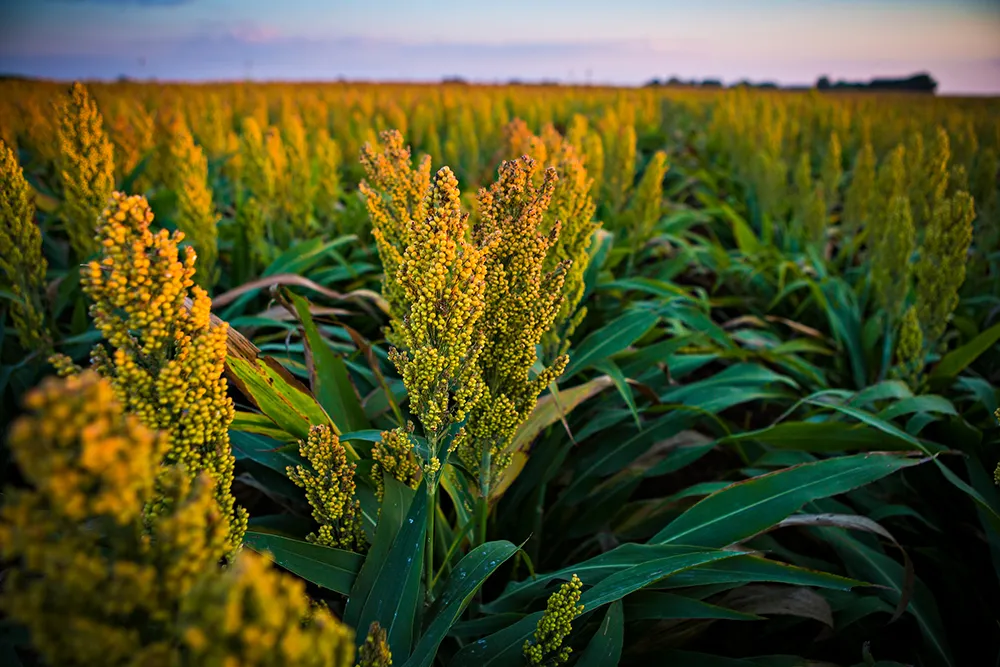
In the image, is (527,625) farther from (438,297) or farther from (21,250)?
(21,250)

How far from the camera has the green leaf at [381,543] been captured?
1.54m

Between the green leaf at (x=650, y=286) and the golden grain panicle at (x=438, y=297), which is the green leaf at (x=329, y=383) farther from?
the green leaf at (x=650, y=286)

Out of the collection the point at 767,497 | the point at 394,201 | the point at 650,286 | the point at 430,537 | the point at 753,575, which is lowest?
the point at 753,575

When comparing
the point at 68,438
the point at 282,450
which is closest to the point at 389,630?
the point at 282,450

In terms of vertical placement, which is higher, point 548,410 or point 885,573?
point 548,410

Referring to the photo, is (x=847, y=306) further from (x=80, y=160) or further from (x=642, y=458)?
(x=80, y=160)

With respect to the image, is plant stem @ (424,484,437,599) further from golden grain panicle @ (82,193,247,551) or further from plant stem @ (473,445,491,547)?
golden grain panicle @ (82,193,247,551)

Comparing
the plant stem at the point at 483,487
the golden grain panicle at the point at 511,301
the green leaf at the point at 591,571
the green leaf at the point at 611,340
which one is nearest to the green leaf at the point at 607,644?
the green leaf at the point at 591,571

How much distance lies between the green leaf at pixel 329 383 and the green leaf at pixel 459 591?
0.76 m

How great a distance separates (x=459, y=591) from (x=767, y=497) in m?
1.12

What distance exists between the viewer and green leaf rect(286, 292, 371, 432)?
7.07 feet

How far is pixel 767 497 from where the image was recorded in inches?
78.5

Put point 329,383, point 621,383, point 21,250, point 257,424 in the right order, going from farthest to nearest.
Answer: point 21,250
point 621,383
point 329,383
point 257,424

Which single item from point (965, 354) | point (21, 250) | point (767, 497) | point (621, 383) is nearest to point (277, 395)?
point (621, 383)
